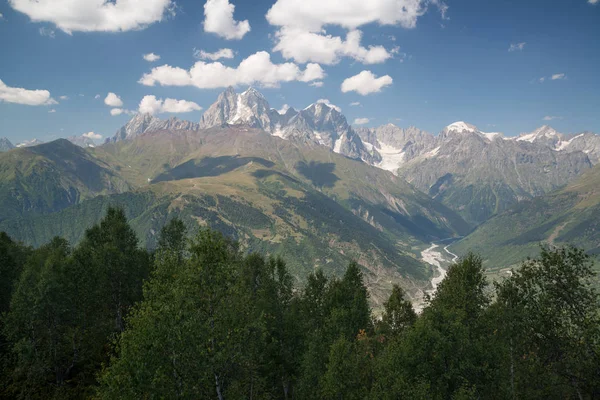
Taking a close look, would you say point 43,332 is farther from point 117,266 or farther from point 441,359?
point 441,359

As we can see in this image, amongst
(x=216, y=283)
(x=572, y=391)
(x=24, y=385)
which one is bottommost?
(x=24, y=385)

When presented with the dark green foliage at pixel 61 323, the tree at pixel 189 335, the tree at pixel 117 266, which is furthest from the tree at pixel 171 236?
the tree at pixel 189 335

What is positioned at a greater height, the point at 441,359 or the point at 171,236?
the point at 171,236

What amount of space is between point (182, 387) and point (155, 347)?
4120 mm

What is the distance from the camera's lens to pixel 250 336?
107ft

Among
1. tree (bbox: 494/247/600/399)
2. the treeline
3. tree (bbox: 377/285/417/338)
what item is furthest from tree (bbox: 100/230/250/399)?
tree (bbox: 377/285/417/338)

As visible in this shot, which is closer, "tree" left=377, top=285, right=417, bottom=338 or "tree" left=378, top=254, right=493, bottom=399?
"tree" left=378, top=254, right=493, bottom=399

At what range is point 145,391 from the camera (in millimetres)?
26969

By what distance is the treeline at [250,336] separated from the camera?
1124 inches

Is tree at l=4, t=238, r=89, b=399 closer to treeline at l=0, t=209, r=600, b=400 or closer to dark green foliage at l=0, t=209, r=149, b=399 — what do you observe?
dark green foliage at l=0, t=209, r=149, b=399

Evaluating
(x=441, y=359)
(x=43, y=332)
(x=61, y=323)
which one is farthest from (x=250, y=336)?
(x=61, y=323)

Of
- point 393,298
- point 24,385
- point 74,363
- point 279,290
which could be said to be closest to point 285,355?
point 279,290

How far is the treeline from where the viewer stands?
1124 inches

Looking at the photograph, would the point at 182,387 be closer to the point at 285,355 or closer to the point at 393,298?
the point at 285,355
